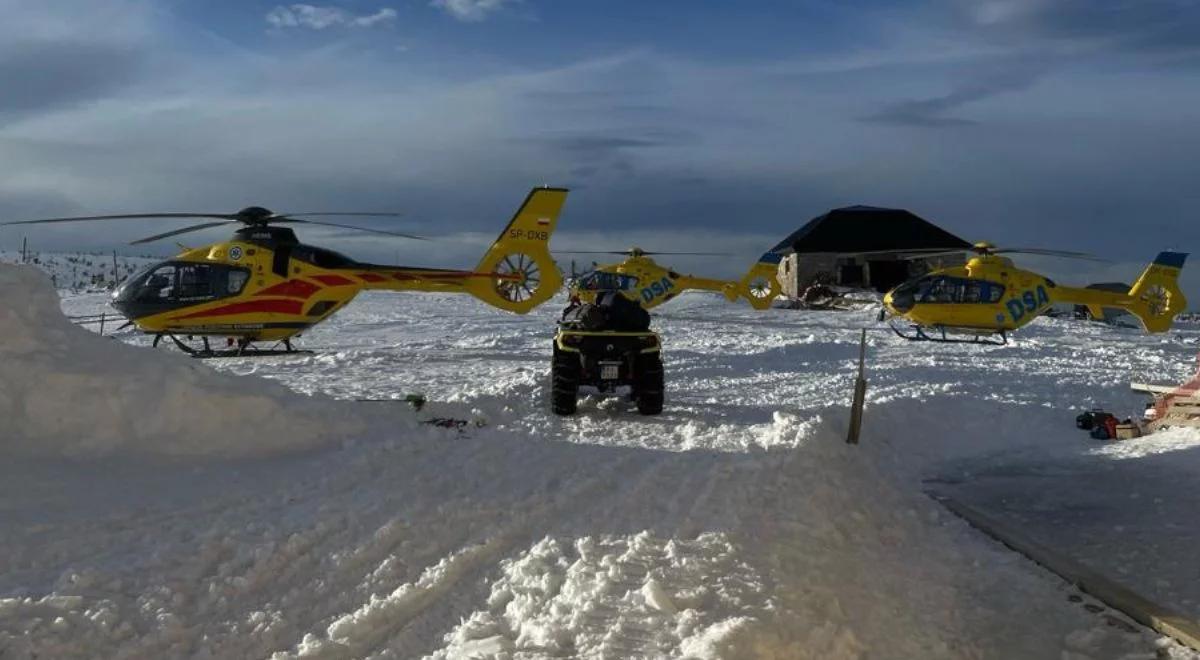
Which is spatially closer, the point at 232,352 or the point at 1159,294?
the point at 232,352

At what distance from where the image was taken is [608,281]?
99.5 ft

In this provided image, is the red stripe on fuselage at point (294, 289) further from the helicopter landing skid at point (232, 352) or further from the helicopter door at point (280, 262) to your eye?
the helicopter landing skid at point (232, 352)

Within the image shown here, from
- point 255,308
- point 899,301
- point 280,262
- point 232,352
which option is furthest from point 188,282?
point 899,301

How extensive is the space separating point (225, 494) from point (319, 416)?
2.11m

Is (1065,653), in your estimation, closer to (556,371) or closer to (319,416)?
(319,416)

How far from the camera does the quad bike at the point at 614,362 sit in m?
10.8

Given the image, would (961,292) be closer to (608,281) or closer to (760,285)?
(608,281)

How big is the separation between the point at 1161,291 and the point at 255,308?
22.3 metres

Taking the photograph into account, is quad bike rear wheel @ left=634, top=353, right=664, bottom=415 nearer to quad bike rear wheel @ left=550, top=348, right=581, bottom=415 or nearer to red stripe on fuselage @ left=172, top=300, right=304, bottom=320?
quad bike rear wheel @ left=550, top=348, right=581, bottom=415

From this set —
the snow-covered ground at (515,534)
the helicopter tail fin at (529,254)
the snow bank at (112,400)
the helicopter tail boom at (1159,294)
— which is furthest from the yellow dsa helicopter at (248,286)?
the helicopter tail boom at (1159,294)

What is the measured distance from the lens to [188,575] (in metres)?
4.56

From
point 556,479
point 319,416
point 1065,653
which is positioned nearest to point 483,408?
point 319,416

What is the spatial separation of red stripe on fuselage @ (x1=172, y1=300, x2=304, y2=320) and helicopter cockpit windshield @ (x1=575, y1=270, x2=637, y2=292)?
46.7ft

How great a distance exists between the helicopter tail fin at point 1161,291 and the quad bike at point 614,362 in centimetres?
1791
